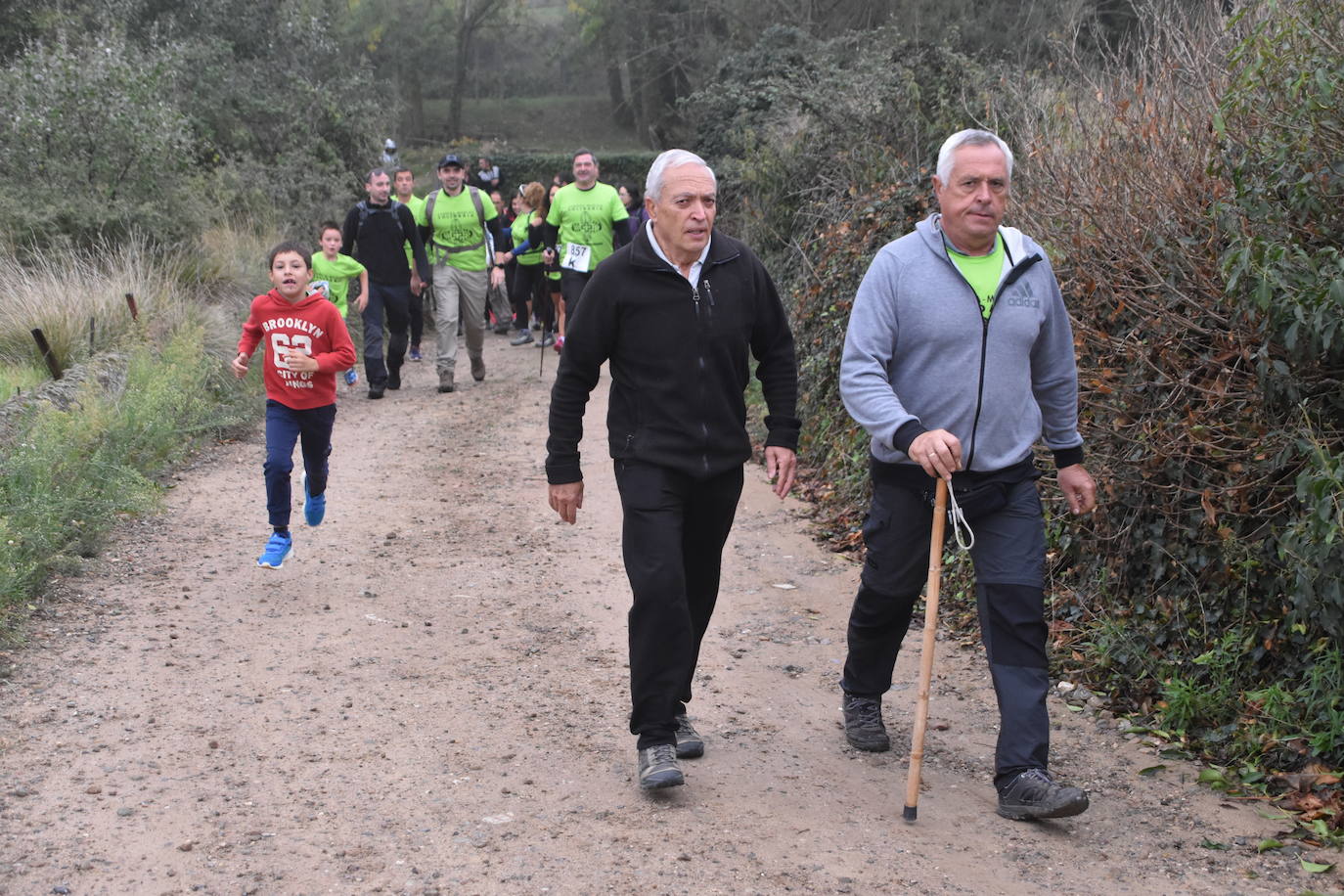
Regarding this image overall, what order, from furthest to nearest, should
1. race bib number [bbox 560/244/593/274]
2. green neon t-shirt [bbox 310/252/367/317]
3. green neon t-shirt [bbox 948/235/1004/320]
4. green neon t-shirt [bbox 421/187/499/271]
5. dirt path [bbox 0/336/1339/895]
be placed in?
green neon t-shirt [bbox 421/187/499/271] → race bib number [bbox 560/244/593/274] → green neon t-shirt [bbox 310/252/367/317] → green neon t-shirt [bbox 948/235/1004/320] → dirt path [bbox 0/336/1339/895]

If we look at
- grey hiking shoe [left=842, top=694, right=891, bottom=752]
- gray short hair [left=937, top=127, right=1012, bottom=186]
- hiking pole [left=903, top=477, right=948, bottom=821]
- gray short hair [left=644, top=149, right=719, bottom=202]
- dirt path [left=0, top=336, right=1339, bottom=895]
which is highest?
gray short hair [left=937, top=127, right=1012, bottom=186]

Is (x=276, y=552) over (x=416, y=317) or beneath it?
beneath

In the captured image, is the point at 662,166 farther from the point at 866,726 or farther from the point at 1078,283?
the point at 1078,283

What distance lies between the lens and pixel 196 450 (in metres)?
10.9

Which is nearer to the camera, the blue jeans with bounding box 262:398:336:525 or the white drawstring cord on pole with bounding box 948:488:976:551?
the white drawstring cord on pole with bounding box 948:488:976:551

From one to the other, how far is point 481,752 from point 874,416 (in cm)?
192

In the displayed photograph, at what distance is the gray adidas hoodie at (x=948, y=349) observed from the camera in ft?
14.8

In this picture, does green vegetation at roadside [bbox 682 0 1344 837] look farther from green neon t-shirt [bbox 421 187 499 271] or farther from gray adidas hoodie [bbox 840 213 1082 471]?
green neon t-shirt [bbox 421 187 499 271]

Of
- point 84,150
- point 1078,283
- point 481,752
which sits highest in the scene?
Answer: point 84,150

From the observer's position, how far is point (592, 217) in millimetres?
13438

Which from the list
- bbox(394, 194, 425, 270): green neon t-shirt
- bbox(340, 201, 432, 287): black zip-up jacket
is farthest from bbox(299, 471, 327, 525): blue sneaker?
bbox(394, 194, 425, 270): green neon t-shirt

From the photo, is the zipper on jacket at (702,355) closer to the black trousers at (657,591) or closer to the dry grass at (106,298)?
the black trousers at (657,591)

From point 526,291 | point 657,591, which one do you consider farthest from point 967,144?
point 526,291

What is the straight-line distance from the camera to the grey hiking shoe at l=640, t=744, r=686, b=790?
179 inches
